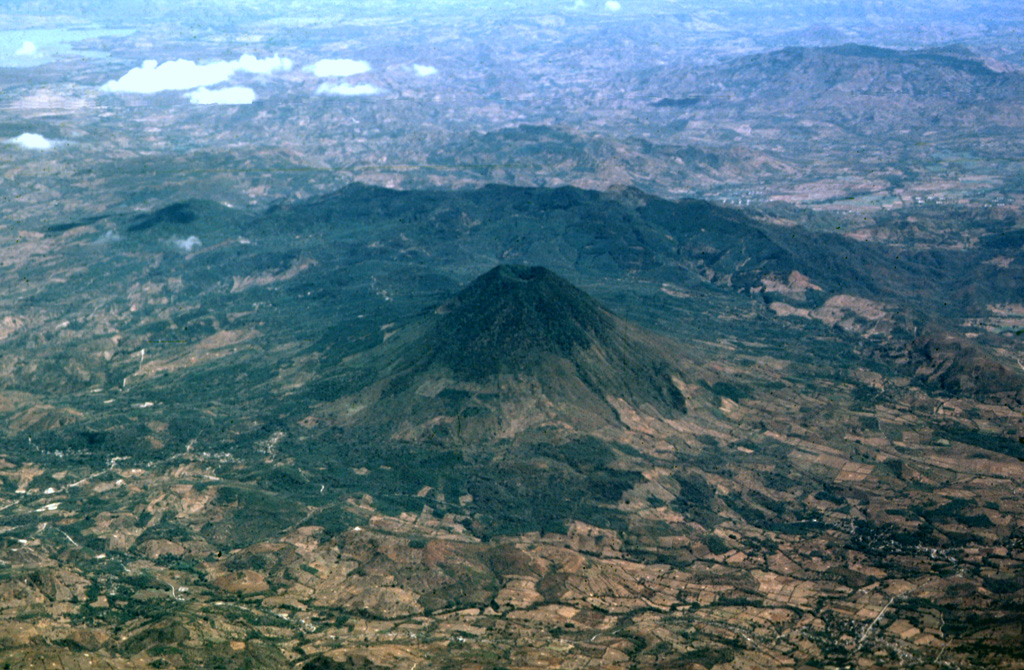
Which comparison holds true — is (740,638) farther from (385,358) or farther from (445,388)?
(385,358)

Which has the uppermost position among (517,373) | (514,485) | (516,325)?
(516,325)

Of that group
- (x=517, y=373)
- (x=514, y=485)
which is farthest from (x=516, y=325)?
(x=514, y=485)

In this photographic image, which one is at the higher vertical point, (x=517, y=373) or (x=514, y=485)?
(x=517, y=373)

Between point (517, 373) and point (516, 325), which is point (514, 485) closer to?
point (517, 373)

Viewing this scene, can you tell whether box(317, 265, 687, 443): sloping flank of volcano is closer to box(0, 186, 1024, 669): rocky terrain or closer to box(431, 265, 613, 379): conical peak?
box(431, 265, 613, 379): conical peak

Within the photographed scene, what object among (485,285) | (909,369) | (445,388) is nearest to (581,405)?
(445,388)

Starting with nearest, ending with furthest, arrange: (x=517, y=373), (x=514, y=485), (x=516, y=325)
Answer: (x=514, y=485), (x=517, y=373), (x=516, y=325)
